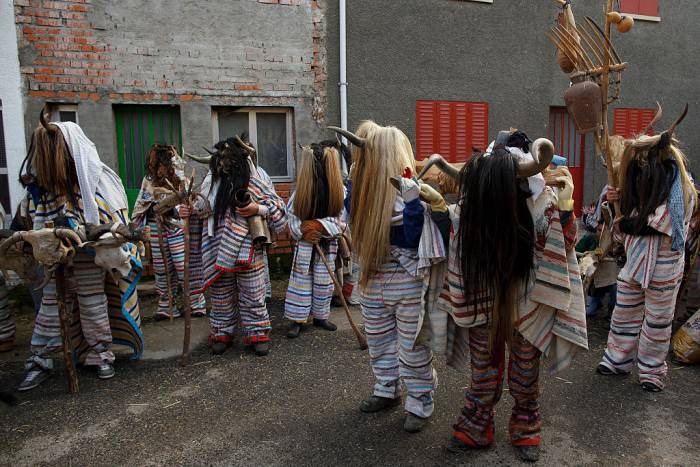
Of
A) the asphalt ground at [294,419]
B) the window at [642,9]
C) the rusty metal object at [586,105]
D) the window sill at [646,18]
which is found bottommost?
the asphalt ground at [294,419]

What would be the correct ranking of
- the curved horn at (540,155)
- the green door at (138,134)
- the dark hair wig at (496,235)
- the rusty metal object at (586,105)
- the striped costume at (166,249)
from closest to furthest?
the curved horn at (540,155), the dark hair wig at (496,235), the rusty metal object at (586,105), the striped costume at (166,249), the green door at (138,134)

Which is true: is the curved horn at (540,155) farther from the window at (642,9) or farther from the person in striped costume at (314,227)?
the window at (642,9)

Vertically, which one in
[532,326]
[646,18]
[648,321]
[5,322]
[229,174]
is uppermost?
[646,18]

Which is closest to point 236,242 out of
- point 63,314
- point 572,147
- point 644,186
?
point 63,314

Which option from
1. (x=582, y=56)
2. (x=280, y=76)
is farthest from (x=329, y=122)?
(x=582, y=56)

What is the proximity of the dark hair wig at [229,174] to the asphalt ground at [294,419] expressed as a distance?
1.36 metres

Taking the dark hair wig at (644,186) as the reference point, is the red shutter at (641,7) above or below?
above

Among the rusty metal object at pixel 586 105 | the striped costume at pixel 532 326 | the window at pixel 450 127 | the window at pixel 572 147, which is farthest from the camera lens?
the window at pixel 572 147

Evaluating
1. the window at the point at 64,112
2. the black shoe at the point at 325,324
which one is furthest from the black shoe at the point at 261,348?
the window at the point at 64,112

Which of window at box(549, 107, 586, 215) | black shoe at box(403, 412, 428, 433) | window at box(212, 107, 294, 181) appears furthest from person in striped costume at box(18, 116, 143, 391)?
window at box(549, 107, 586, 215)

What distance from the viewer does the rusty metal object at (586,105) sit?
149 inches

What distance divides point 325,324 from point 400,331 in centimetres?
225

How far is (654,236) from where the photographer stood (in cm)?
361

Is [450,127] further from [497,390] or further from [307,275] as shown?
[497,390]
